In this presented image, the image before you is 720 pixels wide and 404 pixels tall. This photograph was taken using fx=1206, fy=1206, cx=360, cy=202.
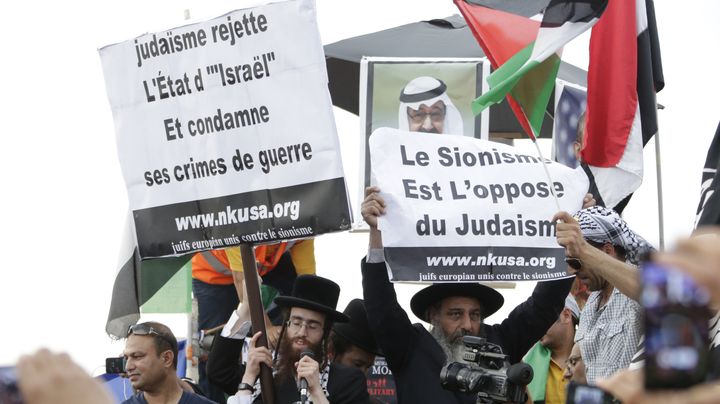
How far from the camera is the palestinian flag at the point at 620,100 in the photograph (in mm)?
5895

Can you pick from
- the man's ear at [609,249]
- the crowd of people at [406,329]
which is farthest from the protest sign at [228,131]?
the man's ear at [609,249]

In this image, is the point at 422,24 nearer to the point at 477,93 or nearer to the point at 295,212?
the point at 477,93

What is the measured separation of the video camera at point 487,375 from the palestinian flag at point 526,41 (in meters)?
1.03

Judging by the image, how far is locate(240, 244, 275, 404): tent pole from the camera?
571 cm

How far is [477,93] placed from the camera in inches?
320

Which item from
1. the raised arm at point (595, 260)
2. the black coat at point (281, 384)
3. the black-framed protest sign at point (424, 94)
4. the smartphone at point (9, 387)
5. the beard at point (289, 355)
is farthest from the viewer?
the black-framed protest sign at point (424, 94)

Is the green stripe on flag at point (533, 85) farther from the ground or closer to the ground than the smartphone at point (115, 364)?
farther from the ground

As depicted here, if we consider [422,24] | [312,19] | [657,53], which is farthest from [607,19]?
[422,24]

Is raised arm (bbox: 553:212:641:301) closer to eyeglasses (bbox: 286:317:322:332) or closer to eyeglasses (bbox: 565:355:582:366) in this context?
eyeglasses (bbox: 565:355:582:366)

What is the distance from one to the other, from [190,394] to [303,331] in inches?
31.1

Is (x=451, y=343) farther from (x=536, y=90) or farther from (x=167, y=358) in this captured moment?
(x=167, y=358)

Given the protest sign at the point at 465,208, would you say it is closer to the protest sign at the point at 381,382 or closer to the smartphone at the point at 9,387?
the protest sign at the point at 381,382

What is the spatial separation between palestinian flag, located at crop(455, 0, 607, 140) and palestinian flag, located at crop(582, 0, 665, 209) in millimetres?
340

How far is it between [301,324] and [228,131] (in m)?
1.20
